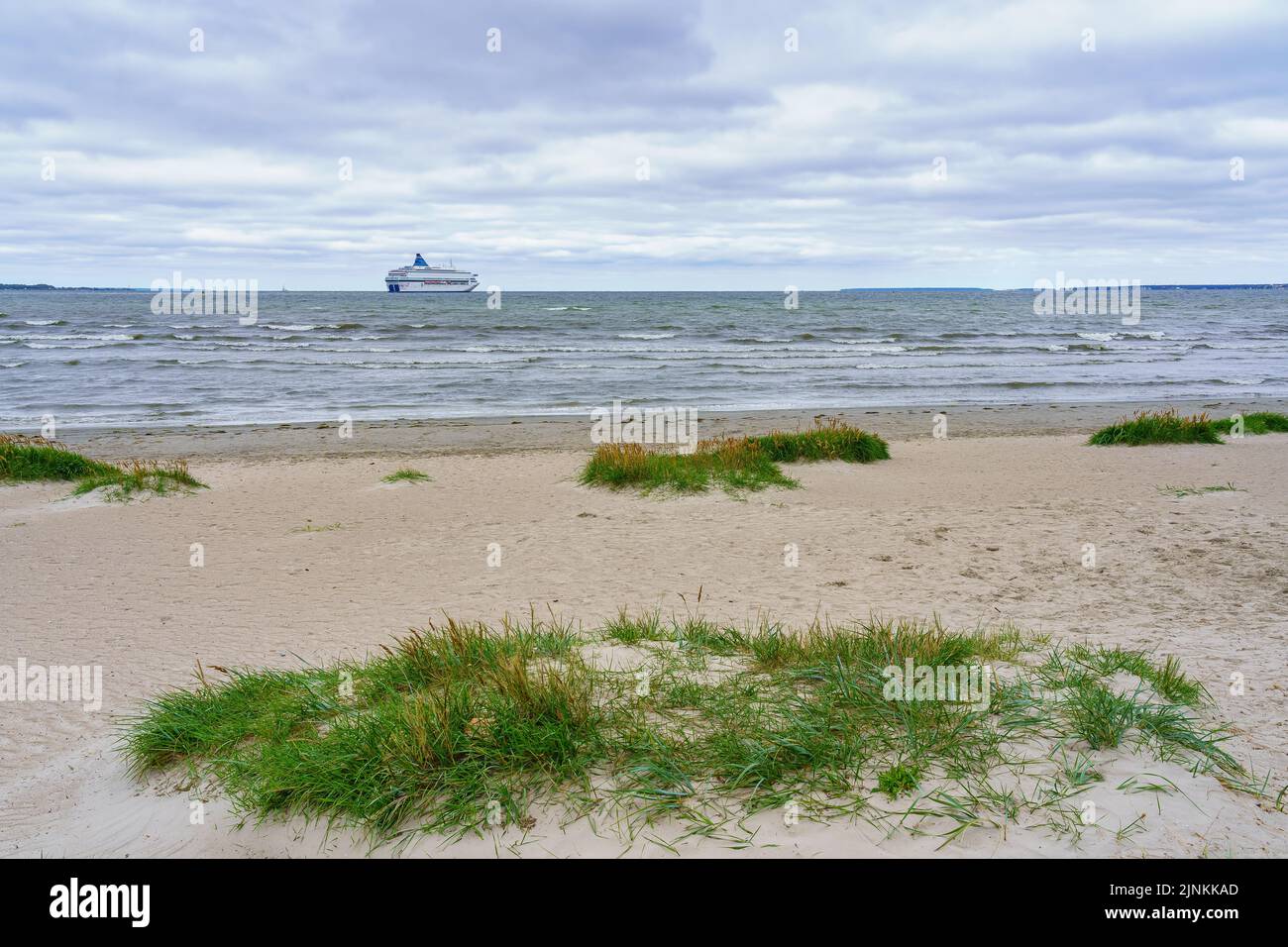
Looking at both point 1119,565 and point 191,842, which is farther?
point 1119,565

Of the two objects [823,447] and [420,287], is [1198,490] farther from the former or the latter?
[420,287]

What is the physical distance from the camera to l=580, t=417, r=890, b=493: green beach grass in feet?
38.6

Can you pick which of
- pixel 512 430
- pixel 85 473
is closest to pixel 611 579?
pixel 85 473

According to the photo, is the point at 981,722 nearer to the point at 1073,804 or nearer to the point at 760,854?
the point at 1073,804

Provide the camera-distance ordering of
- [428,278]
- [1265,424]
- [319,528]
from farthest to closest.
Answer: [428,278] → [1265,424] → [319,528]

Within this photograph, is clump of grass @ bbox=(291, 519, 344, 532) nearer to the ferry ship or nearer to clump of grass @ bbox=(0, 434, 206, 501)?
clump of grass @ bbox=(0, 434, 206, 501)

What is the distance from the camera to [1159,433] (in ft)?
50.6

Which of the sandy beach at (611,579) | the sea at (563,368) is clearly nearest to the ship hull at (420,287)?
the sea at (563,368)

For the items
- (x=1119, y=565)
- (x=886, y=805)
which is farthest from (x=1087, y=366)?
(x=886, y=805)

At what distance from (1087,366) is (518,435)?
83.5 feet

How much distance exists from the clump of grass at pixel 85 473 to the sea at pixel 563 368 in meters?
7.78

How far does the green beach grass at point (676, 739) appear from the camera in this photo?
326cm

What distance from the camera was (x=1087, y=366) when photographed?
109 feet

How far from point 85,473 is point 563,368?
2133cm
